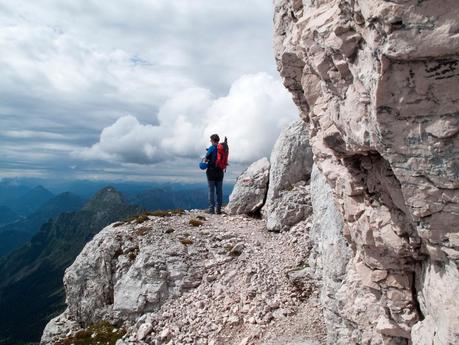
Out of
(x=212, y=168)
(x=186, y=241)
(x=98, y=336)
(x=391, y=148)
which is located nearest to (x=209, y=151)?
(x=212, y=168)

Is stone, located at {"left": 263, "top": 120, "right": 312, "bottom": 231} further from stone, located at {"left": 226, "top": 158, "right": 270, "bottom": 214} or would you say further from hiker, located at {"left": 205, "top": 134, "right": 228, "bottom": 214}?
hiker, located at {"left": 205, "top": 134, "right": 228, "bottom": 214}

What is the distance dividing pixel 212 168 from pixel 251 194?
4312 mm

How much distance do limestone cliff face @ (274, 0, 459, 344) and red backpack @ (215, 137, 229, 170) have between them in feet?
55.9

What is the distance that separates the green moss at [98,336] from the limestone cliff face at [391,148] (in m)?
16.4

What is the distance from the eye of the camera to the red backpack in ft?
103

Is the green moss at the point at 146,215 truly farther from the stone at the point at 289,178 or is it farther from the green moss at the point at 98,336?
the green moss at the point at 98,336

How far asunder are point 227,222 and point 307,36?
74.4ft

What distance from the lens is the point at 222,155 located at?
31.6 metres

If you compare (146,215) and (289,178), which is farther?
(146,215)

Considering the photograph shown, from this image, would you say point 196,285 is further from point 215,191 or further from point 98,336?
point 215,191

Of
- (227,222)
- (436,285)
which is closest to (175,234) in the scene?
(227,222)

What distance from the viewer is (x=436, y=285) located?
9.20 meters

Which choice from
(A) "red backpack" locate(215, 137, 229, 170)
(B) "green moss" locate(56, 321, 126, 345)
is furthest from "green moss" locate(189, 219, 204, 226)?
(B) "green moss" locate(56, 321, 126, 345)

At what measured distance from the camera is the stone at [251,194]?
1304 inches
